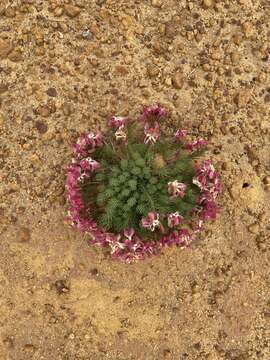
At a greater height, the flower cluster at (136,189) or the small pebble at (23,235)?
the flower cluster at (136,189)

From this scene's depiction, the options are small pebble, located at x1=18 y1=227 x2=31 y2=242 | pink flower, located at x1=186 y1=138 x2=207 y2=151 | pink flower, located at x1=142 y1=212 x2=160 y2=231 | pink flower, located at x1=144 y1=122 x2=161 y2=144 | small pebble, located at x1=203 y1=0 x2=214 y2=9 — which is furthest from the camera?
small pebble, located at x1=203 y1=0 x2=214 y2=9

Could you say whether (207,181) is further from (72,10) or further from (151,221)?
(72,10)

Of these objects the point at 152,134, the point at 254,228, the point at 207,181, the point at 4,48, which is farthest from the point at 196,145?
the point at 4,48

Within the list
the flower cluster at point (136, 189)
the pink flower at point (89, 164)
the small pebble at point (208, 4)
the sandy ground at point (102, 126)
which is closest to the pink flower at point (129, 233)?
the flower cluster at point (136, 189)

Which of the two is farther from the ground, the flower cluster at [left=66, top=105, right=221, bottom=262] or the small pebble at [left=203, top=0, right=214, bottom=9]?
the small pebble at [left=203, top=0, right=214, bottom=9]

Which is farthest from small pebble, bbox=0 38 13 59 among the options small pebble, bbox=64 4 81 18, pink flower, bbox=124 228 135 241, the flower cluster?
pink flower, bbox=124 228 135 241

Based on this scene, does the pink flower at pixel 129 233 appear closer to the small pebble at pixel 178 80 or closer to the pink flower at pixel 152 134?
the pink flower at pixel 152 134

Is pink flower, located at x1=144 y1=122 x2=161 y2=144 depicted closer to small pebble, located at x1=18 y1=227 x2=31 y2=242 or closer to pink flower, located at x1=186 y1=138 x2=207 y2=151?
pink flower, located at x1=186 y1=138 x2=207 y2=151
